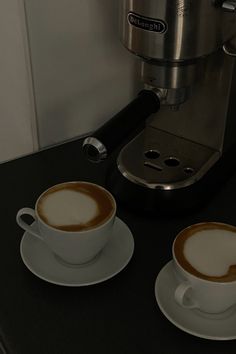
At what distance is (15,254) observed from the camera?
610mm

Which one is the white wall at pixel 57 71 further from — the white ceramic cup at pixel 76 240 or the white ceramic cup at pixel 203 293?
the white ceramic cup at pixel 203 293

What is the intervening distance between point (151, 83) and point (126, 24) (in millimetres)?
72

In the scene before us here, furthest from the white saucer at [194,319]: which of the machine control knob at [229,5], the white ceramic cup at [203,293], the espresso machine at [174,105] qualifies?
the machine control knob at [229,5]

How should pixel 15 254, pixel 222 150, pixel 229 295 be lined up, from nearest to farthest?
pixel 229 295 < pixel 15 254 < pixel 222 150

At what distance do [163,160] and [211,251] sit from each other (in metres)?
0.20

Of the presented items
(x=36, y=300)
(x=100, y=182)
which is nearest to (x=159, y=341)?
(x=36, y=300)

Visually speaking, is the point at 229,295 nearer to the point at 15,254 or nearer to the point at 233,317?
the point at 233,317

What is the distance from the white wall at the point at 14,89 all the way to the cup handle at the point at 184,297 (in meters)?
0.38

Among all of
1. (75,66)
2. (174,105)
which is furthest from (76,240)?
(75,66)

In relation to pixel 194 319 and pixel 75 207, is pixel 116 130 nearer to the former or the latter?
pixel 75 207

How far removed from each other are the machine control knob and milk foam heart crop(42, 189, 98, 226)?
9.3 inches

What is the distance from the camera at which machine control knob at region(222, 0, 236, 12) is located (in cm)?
55

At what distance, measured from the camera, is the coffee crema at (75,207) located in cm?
56

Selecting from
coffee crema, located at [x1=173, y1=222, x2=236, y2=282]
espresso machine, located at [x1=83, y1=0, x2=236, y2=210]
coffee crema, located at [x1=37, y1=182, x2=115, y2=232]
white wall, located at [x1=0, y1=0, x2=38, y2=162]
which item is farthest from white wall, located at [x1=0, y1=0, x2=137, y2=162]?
coffee crema, located at [x1=173, y1=222, x2=236, y2=282]
